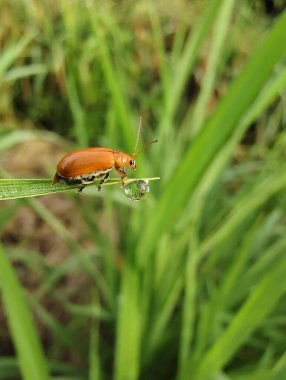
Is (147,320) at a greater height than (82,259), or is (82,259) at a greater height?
(82,259)

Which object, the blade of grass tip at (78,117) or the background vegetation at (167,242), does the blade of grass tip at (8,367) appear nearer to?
the background vegetation at (167,242)

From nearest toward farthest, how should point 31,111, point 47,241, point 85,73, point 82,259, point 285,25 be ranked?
point 285,25 < point 82,259 < point 47,241 < point 85,73 < point 31,111

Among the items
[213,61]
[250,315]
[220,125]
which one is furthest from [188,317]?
[213,61]

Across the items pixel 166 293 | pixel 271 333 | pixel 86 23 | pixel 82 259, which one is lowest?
pixel 271 333

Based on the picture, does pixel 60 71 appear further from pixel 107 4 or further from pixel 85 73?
pixel 107 4

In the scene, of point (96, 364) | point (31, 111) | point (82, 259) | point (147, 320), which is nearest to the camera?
point (96, 364)

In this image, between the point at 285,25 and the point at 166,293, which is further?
the point at 166,293

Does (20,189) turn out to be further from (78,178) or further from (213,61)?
(213,61)

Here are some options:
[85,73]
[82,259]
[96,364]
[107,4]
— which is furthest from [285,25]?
[107,4]

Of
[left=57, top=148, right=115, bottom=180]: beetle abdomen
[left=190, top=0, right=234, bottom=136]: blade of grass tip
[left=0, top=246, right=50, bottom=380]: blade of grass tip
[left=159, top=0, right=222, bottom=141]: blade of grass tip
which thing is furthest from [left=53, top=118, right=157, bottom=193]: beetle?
[left=190, top=0, right=234, bottom=136]: blade of grass tip
